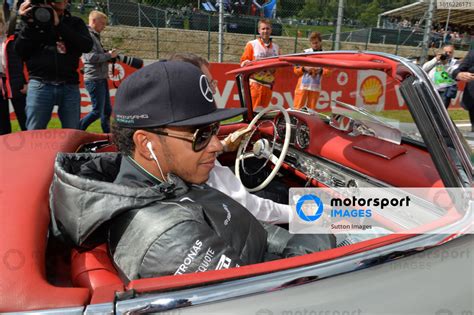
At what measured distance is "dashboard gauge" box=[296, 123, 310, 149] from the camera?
8.41 ft

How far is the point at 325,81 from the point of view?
2543 mm

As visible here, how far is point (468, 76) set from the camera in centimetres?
469

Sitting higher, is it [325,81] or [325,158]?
[325,81]

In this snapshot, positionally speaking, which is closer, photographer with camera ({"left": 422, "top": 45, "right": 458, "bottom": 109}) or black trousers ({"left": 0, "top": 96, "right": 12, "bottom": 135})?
black trousers ({"left": 0, "top": 96, "right": 12, "bottom": 135})

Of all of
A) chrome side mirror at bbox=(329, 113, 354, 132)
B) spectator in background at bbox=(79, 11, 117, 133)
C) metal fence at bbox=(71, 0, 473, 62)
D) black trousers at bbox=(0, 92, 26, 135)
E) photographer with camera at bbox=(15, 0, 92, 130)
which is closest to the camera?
chrome side mirror at bbox=(329, 113, 354, 132)

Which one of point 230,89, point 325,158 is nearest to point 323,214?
point 325,158

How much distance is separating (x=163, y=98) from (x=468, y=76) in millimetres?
4606

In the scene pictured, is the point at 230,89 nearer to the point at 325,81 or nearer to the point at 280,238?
the point at 325,81

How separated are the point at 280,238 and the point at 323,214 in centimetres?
44

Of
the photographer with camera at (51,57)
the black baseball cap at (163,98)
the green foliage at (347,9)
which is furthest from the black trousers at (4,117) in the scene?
the green foliage at (347,9)

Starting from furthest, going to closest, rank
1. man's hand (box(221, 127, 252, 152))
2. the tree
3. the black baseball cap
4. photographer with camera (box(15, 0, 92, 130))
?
the tree → photographer with camera (box(15, 0, 92, 130)) → man's hand (box(221, 127, 252, 152)) → the black baseball cap

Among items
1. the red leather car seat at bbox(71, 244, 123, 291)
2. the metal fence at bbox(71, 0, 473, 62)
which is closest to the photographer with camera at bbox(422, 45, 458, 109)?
the metal fence at bbox(71, 0, 473, 62)

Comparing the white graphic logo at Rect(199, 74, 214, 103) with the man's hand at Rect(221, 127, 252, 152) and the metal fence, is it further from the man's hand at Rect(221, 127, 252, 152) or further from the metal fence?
the metal fence

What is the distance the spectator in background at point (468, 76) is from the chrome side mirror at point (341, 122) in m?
3.21
